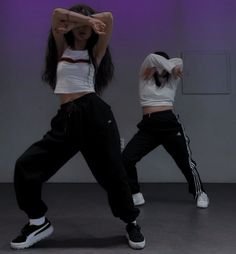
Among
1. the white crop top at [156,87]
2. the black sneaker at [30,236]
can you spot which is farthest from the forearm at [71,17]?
the white crop top at [156,87]

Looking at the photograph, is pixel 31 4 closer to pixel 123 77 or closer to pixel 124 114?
pixel 123 77

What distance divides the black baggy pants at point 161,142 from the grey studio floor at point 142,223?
0.78 ft

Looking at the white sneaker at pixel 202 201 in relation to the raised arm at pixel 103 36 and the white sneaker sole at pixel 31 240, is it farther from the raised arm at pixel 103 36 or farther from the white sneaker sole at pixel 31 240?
the raised arm at pixel 103 36

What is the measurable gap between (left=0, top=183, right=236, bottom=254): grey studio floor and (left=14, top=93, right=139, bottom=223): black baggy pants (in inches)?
8.6

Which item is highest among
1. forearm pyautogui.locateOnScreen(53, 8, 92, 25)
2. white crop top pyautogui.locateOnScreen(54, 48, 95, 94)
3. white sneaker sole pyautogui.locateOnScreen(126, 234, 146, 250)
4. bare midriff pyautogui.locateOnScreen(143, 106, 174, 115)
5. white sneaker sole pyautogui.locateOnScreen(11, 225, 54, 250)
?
forearm pyautogui.locateOnScreen(53, 8, 92, 25)

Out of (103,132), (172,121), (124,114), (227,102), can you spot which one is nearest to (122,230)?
(103,132)

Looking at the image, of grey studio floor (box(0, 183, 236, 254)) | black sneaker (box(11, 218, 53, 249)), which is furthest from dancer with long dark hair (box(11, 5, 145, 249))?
grey studio floor (box(0, 183, 236, 254))

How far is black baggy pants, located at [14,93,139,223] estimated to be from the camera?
2.03 meters

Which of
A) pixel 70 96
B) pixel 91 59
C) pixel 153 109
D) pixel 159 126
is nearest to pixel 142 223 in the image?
pixel 159 126

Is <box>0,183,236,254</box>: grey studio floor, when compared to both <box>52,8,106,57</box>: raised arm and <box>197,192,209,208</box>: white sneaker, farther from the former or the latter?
<box>52,8,106,57</box>: raised arm

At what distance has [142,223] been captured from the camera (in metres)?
Answer: 2.56

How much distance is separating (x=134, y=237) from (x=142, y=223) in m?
0.46

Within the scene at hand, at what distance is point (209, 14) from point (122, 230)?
2356 millimetres

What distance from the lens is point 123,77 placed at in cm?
398
